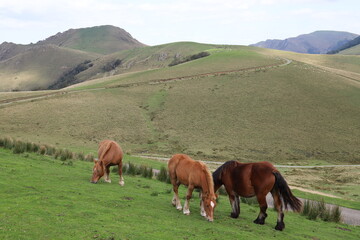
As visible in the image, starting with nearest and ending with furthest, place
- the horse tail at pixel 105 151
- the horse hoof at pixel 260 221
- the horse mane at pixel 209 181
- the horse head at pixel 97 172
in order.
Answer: the horse mane at pixel 209 181 → the horse hoof at pixel 260 221 → the horse head at pixel 97 172 → the horse tail at pixel 105 151

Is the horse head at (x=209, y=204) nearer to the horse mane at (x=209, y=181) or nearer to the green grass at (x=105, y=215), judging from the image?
the horse mane at (x=209, y=181)

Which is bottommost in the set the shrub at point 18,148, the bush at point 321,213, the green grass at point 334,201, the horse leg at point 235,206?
the green grass at point 334,201

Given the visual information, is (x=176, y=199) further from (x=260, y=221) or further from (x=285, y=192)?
(x=285, y=192)

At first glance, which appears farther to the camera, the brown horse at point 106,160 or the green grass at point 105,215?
the brown horse at point 106,160

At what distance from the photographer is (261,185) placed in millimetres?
12875

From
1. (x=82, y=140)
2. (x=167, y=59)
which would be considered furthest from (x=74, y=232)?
(x=167, y=59)

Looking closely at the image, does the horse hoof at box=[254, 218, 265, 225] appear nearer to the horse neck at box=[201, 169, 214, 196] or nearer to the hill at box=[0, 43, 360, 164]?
the horse neck at box=[201, 169, 214, 196]

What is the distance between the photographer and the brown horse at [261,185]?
42.0ft

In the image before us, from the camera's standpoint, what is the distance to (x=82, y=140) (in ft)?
161

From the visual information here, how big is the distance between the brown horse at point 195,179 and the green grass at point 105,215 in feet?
1.36

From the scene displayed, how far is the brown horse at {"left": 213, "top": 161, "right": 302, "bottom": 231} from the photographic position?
12812 millimetres

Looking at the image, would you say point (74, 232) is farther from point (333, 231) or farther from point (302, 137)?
point (302, 137)

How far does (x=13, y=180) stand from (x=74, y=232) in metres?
6.65

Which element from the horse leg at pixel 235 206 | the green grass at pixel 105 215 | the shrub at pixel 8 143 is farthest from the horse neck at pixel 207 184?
the shrub at pixel 8 143
